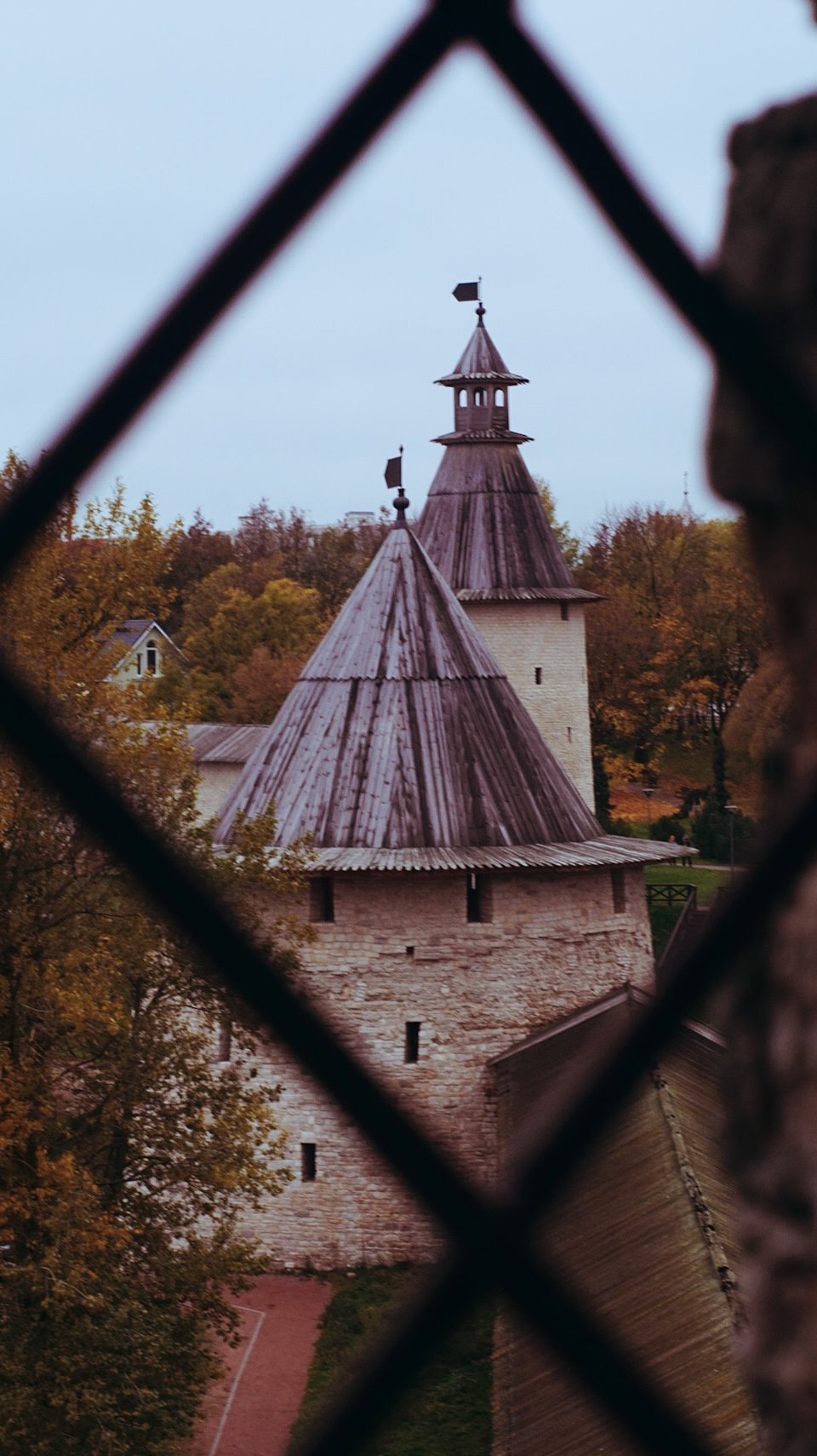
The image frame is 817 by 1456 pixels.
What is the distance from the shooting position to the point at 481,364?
2892cm

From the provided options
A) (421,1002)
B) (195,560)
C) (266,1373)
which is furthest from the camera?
(195,560)

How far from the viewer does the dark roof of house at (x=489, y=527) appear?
2816 cm

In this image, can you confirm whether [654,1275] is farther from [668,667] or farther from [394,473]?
[668,667]

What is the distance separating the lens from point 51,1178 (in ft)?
35.4

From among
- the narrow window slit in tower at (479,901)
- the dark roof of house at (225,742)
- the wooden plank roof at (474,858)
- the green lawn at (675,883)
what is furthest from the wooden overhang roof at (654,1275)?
the dark roof of house at (225,742)

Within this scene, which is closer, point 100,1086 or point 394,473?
point 100,1086

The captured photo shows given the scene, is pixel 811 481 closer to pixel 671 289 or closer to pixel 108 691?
pixel 671 289

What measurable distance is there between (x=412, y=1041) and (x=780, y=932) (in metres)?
17.0

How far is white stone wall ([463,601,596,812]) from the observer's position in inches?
1115

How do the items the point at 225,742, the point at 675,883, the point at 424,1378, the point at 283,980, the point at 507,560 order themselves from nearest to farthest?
1. the point at 283,980
2. the point at 424,1378
3. the point at 507,560
4. the point at 225,742
5. the point at 675,883

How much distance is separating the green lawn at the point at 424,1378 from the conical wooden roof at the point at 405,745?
4.80 m

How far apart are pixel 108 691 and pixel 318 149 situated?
12.0 meters

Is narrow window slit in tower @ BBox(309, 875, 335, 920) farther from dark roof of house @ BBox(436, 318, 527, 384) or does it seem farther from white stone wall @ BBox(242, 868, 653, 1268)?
dark roof of house @ BBox(436, 318, 527, 384)

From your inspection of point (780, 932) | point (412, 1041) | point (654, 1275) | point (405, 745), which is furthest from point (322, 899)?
point (780, 932)
